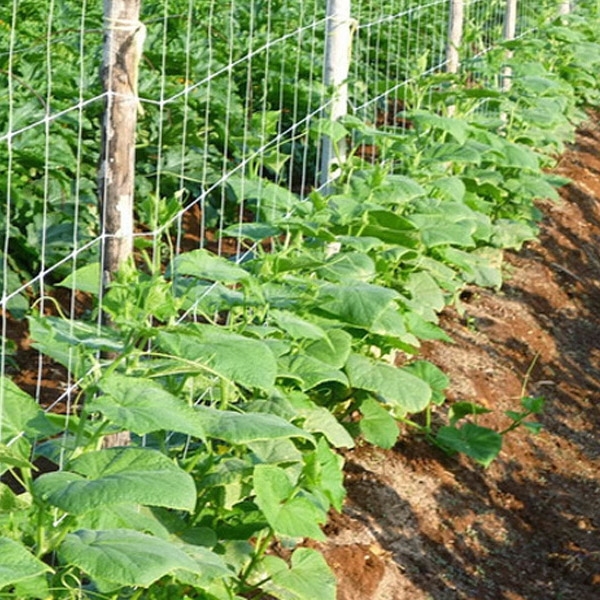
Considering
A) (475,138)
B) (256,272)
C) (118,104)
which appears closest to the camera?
(118,104)

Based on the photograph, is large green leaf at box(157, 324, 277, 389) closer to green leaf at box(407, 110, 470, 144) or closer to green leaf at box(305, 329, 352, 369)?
green leaf at box(305, 329, 352, 369)

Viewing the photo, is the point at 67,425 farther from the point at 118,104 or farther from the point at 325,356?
the point at 325,356

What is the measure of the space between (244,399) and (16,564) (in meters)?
1.32

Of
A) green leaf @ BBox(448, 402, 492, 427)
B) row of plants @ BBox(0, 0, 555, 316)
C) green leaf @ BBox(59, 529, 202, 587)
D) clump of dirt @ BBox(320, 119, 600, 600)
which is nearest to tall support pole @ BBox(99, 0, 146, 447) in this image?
row of plants @ BBox(0, 0, 555, 316)

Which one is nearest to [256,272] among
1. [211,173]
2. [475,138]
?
[211,173]

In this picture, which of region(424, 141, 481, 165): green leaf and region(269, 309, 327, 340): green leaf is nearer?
region(269, 309, 327, 340): green leaf

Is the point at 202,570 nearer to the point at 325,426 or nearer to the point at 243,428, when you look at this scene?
the point at 243,428

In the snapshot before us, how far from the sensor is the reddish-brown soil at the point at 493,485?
4.41m

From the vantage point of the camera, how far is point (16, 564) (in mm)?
2592

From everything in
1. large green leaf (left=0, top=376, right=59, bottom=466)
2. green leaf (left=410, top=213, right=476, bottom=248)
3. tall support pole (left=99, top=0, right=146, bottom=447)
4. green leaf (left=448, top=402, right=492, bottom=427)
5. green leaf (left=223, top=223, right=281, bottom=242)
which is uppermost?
tall support pole (left=99, top=0, right=146, bottom=447)

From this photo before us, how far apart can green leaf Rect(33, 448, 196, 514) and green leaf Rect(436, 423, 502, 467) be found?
2224mm

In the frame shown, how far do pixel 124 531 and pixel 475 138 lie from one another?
4346 millimetres

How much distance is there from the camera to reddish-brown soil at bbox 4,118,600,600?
4.41 m

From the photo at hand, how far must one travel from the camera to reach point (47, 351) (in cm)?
322
